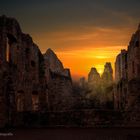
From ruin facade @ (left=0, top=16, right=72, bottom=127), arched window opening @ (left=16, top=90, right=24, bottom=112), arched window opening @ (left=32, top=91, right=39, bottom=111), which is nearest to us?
ruin facade @ (left=0, top=16, right=72, bottom=127)

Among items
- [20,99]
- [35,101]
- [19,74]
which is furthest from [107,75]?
[19,74]

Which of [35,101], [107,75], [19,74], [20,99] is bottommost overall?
[35,101]

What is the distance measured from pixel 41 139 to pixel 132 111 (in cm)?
632

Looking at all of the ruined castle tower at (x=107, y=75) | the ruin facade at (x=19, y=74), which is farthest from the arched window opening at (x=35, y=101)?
the ruined castle tower at (x=107, y=75)

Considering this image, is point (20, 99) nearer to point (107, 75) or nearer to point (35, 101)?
point (35, 101)

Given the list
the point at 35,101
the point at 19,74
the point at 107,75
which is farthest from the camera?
the point at 107,75

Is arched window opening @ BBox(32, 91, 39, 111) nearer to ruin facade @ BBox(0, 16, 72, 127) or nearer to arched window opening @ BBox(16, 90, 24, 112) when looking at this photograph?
ruin facade @ BBox(0, 16, 72, 127)

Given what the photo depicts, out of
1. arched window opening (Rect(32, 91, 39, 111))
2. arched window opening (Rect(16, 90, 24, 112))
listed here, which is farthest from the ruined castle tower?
arched window opening (Rect(16, 90, 24, 112))

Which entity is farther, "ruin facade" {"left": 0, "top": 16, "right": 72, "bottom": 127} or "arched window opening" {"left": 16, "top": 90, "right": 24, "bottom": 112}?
"arched window opening" {"left": 16, "top": 90, "right": 24, "bottom": 112}

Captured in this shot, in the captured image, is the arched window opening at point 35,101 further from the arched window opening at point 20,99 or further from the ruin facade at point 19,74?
the arched window opening at point 20,99

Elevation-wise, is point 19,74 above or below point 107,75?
below

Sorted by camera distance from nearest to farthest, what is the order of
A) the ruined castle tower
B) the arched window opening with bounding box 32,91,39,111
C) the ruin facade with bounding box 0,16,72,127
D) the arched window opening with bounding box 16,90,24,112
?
1. the ruin facade with bounding box 0,16,72,127
2. the arched window opening with bounding box 16,90,24,112
3. the arched window opening with bounding box 32,91,39,111
4. the ruined castle tower

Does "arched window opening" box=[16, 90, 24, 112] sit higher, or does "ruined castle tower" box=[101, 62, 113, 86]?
"ruined castle tower" box=[101, 62, 113, 86]

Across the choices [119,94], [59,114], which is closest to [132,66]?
[119,94]
